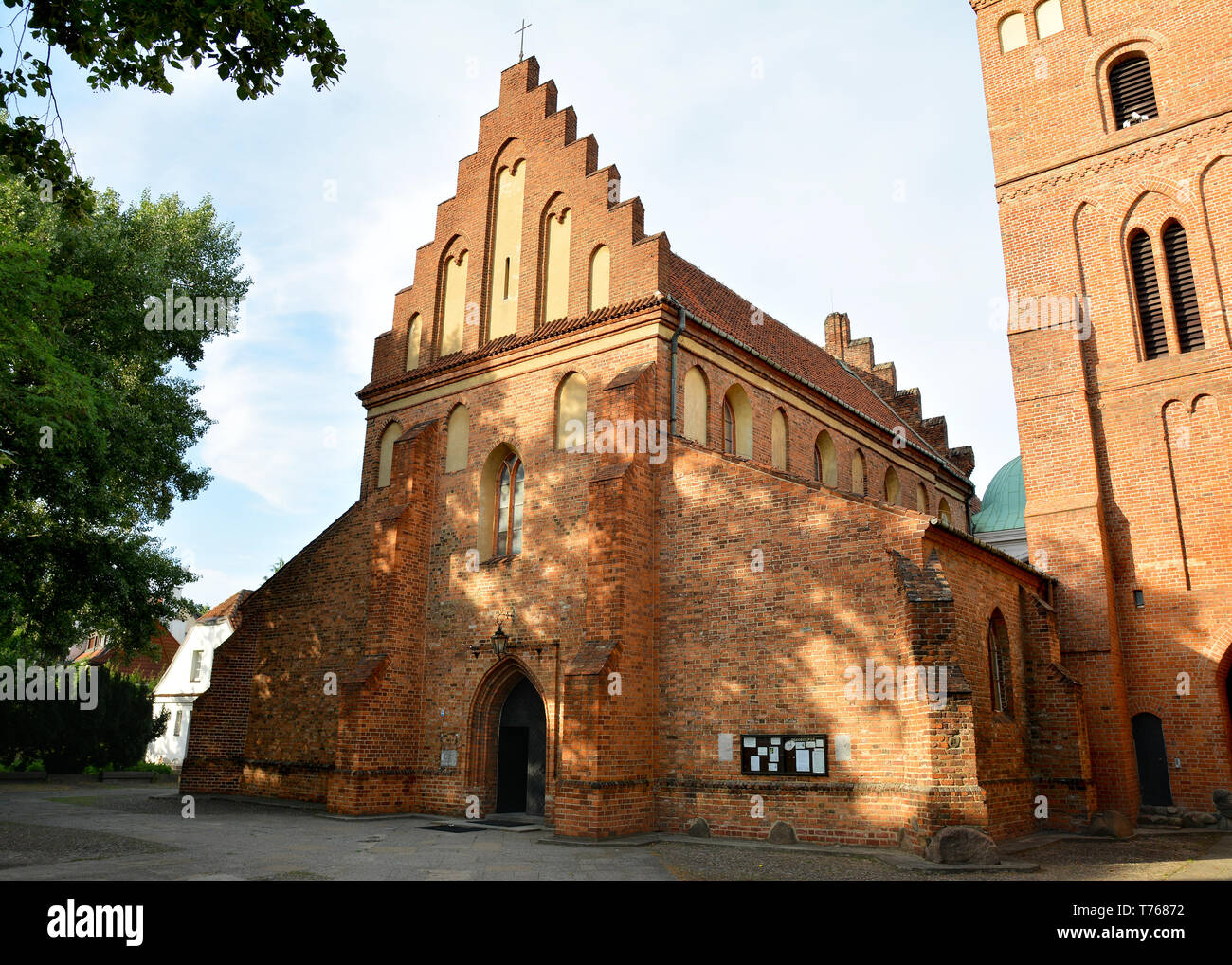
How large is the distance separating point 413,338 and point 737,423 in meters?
7.89

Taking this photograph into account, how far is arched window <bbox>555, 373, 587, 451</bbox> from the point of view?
1688cm

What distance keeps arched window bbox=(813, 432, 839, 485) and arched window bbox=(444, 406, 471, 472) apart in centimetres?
835

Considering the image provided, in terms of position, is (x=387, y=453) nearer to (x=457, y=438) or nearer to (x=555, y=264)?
(x=457, y=438)

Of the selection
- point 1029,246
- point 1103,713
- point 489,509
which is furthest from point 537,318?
point 1103,713

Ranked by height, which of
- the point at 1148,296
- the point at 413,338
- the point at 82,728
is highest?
the point at 1148,296

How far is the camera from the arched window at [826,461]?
21.3m

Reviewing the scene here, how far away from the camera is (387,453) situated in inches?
814

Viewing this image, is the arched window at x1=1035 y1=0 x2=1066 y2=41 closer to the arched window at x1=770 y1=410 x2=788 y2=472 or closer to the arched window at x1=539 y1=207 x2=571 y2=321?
the arched window at x1=770 y1=410 x2=788 y2=472

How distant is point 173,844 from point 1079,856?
12.8m

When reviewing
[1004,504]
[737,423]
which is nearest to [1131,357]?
[737,423]

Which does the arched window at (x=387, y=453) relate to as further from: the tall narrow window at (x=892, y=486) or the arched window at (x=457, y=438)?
the tall narrow window at (x=892, y=486)

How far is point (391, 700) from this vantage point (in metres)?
17.2

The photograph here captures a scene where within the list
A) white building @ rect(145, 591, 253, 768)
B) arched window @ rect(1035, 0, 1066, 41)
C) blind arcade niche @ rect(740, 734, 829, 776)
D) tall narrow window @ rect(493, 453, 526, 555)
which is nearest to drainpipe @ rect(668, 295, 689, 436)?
tall narrow window @ rect(493, 453, 526, 555)

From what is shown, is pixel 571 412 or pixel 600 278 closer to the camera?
pixel 571 412
